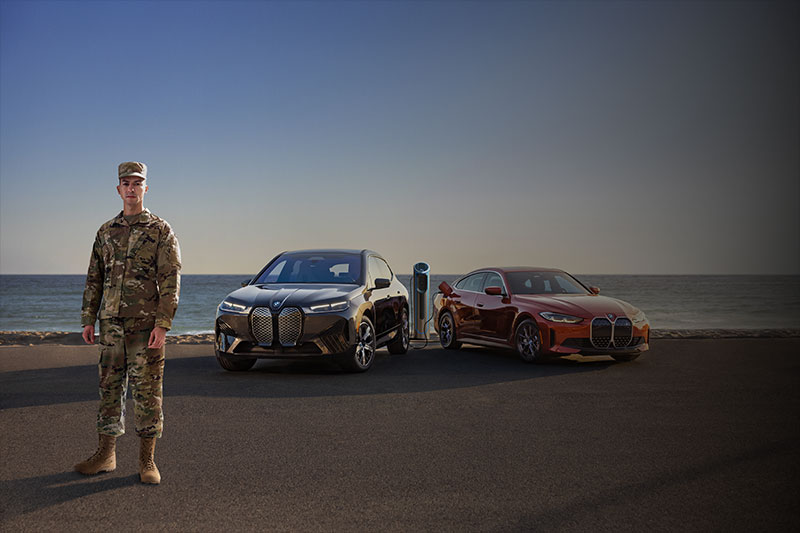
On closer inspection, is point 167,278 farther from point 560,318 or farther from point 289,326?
point 560,318

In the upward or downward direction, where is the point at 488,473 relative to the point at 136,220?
downward

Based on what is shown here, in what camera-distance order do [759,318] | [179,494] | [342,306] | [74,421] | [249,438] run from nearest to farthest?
[179,494] → [249,438] → [74,421] → [342,306] → [759,318]

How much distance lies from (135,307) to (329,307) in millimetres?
5525

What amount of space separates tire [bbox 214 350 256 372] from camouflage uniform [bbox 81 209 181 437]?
5.58 m

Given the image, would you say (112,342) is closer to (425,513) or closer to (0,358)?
(425,513)

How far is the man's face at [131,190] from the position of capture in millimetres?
4836

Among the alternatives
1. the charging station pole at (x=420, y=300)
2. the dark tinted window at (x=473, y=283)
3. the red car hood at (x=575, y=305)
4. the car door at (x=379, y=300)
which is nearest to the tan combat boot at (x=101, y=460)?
the car door at (x=379, y=300)

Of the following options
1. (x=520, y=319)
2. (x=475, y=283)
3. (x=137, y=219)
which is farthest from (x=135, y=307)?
(x=475, y=283)

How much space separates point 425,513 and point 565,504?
0.91 m

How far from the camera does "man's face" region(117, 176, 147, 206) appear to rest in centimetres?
484

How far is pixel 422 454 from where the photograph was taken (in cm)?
561

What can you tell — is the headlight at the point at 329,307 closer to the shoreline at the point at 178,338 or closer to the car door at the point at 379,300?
the car door at the point at 379,300

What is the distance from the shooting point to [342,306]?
10.3m

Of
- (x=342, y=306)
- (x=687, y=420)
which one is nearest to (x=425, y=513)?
(x=687, y=420)
